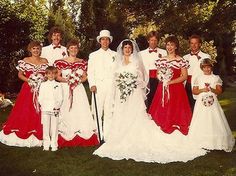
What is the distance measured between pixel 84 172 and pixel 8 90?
1740 centimetres

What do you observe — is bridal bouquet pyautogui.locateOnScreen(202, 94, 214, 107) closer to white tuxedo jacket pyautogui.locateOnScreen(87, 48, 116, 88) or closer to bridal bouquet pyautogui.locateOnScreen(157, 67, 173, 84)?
bridal bouquet pyautogui.locateOnScreen(157, 67, 173, 84)

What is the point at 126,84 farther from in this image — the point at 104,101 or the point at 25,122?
the point at 25,122

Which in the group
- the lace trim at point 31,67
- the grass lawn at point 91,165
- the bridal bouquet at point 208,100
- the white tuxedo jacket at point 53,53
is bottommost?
→ the grass lawn at point 91,165

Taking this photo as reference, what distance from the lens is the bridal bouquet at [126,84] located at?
9727 mm

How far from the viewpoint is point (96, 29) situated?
45.2m

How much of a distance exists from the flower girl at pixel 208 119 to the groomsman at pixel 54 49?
11.7ft

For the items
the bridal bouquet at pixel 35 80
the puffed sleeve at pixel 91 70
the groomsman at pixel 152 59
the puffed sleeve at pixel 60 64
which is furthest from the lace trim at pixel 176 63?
the bridal bouquet at pixel 35 80

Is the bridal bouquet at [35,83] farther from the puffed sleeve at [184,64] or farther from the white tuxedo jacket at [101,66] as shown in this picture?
the puffed sleeve at [184,64]

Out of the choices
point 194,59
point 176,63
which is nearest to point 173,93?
point 176,63

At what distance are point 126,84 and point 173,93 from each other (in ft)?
3.84

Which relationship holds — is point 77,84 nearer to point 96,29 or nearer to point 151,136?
point 151,136

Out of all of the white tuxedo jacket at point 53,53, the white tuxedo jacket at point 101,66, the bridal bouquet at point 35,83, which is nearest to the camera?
the bridal bouquet at point 35,83

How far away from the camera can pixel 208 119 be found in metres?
9.72

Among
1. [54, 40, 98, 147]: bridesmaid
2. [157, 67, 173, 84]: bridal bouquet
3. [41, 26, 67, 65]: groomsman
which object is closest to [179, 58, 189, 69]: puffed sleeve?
[157, 67, 173, 84]: bridal bouquet
